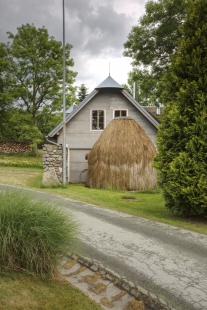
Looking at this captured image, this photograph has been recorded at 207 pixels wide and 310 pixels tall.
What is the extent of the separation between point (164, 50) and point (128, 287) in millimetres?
22173

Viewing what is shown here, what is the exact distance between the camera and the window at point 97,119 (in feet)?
73.4

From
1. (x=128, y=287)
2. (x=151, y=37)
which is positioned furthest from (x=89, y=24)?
(x=128, y=287)

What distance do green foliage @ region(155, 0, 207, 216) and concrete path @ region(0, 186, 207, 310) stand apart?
48.6 inches

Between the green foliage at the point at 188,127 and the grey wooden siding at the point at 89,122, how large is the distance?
1228cm

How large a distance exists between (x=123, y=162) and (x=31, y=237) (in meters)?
12.2

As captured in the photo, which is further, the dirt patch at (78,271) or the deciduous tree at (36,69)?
the deciduous tree at (36,69)

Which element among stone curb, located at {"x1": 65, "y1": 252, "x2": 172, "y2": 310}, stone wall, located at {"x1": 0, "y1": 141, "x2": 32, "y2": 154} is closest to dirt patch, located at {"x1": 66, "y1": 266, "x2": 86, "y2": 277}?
stone curb, located at {"x1": 65, "y1": 252, "x2": 172, "y2": 310}

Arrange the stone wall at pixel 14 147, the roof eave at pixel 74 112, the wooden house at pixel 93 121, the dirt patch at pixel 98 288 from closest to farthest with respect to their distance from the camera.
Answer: the dirt patch at pixel 98 288 < the roof eave at pixel 74 112 < the wooden house at pixel 93 121 < the stone wall at pixel 14 147

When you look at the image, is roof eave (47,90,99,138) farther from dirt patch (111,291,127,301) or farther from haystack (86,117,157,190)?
dirt patch (111,291,127,301)

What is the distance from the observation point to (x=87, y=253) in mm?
6512

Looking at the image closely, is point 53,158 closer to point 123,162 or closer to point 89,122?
point 89,122

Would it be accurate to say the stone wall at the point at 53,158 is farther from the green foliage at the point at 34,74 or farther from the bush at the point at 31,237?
the bush at the point at 31,237

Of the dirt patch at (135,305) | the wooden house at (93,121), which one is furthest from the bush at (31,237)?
the wooden house at (93,121)

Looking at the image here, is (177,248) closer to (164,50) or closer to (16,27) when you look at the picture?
(164,50)
